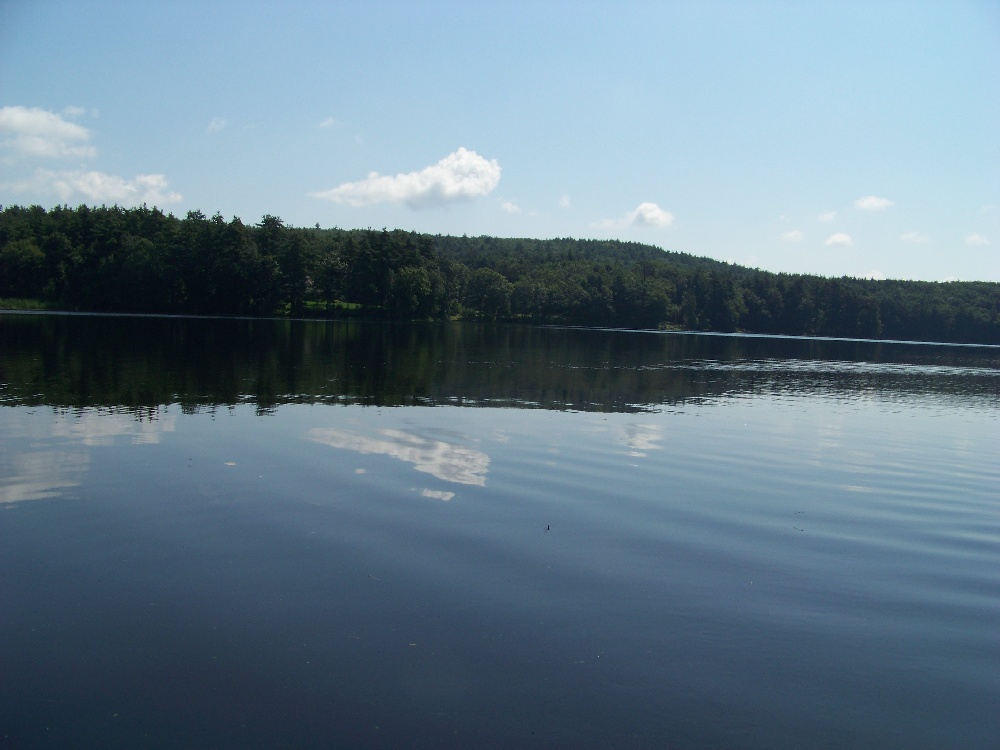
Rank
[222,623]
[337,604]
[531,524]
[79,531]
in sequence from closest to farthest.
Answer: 1. [222,623]
2. [337,604]
3. [79,531]
4. [531,524]

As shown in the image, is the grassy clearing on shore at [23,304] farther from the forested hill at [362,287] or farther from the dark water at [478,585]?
the dark water at [478,585]

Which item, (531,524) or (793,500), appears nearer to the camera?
(531,524)

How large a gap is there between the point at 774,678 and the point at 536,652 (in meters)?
2.34

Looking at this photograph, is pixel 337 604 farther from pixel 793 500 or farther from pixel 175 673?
pixel 793 500

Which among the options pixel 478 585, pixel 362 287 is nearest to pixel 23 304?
pixel 362 287

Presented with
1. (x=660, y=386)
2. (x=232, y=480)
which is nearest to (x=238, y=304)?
(x=660, y=386)

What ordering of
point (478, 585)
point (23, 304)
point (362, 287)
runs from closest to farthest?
1. point (478, 585)
2. point (23, 304)
3. point (362, 287)

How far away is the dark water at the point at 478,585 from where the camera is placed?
633 cm

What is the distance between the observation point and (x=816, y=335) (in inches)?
6427

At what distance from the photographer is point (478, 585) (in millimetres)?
8977

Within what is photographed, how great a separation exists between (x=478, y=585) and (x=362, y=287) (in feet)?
380

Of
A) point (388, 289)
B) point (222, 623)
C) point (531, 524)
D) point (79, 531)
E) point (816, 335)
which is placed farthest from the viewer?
point (816, 335)

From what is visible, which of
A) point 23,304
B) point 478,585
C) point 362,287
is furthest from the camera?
point 362,287

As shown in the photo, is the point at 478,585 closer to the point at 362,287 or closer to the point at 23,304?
the point at 23,304
